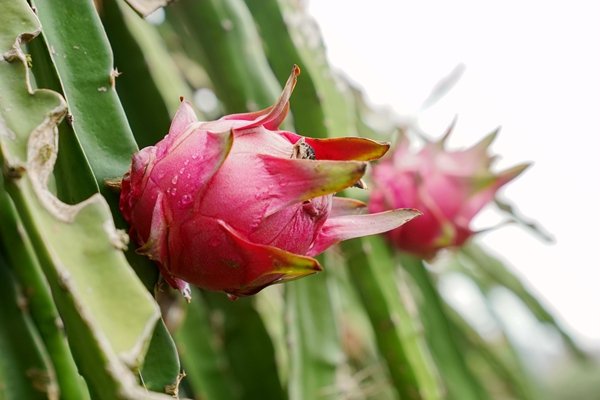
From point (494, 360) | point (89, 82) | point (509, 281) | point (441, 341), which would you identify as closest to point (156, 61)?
point (89, 82)

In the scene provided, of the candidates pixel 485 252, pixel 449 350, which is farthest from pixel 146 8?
pixel 485 252

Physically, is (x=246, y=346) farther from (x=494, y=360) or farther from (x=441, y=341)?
(x=494, y=360)

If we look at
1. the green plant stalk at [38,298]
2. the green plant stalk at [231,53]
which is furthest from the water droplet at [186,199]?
the green plant stalk at [231,53]

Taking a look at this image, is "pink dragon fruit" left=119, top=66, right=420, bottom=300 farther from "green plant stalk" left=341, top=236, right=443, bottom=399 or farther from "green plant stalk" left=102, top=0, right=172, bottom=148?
"green plant stalk" left=341, top=236, right=443, bottom=399

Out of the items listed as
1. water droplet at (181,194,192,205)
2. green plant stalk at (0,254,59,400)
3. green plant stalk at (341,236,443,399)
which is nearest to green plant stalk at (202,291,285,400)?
green plant stalk at (341,236,443,399)

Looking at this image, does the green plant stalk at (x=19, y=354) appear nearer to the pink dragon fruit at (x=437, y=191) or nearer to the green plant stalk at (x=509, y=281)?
the pink dragon fruit at (x=437, y=191)

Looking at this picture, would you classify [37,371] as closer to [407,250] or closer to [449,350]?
[407,250]
